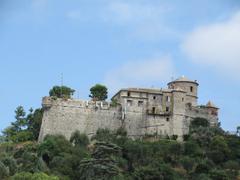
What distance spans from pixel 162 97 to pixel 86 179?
1783cm

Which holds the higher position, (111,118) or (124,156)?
(111,118)

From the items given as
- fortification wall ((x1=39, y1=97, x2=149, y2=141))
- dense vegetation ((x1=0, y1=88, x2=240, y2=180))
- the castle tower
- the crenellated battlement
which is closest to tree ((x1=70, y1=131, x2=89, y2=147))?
dense vegetation ((x1=0, y1=88, x2=240, y2=180))

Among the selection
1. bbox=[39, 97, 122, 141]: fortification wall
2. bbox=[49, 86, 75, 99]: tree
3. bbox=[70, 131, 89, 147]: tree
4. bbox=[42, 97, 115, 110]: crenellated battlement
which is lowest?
bbox=[70, 131, 89, 147]: tree

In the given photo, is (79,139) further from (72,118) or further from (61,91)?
(61,91)

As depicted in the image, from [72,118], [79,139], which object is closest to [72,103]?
[72,118]

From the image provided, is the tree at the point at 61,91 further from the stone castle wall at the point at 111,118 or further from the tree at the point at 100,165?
the tree at the point at 100,165

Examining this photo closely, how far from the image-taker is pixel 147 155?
58.5m

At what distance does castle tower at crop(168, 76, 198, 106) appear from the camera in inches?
2660

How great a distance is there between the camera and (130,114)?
2571 inches

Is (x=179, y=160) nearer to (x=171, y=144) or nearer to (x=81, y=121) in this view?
(x=171, y=144)

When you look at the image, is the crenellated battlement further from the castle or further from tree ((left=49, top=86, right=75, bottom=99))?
tree ((left=49, top=86, right=75, bottom=99))

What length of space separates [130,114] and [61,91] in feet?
25.3

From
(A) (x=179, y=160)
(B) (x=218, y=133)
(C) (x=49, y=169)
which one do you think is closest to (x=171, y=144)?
(A) (x=179, y=160)

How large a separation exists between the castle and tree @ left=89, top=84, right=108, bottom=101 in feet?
5.47
